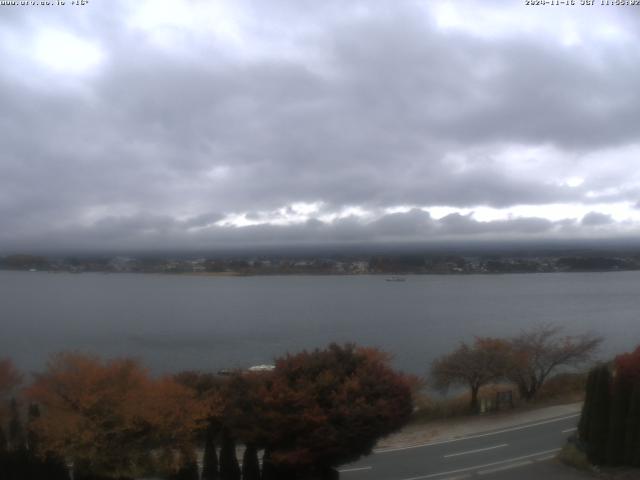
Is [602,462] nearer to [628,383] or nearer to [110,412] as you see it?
[628,383]

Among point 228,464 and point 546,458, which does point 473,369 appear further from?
point 228,464

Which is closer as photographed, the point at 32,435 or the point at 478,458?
the point at 32,435

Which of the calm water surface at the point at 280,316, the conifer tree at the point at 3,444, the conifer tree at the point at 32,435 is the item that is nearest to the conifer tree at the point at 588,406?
the conifer tree at the point at 32,435

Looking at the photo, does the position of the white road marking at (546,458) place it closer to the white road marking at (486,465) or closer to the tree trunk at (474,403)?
the white road marking at (486,465)

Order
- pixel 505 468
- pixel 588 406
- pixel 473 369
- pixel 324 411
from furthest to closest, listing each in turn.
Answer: pixel 473 369 → pixel 505 468 → pixel 588 406 → pixel 324 411

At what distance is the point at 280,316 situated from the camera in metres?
53.3

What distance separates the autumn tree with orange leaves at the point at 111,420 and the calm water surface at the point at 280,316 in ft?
52.7

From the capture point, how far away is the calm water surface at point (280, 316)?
1444 inches

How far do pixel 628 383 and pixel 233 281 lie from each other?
92.2 meters

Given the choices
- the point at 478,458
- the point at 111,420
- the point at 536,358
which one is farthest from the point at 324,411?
the point at 536,358

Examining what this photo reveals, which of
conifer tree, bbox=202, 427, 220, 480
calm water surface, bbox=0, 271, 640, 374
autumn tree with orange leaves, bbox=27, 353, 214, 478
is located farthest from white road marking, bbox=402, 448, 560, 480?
calm water surface, bbox=0, 271, 640, 374

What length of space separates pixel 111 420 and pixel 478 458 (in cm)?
787

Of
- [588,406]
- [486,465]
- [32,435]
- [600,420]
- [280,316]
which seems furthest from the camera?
[280,316]

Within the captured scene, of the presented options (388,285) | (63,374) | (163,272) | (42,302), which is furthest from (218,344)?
(388,285)
